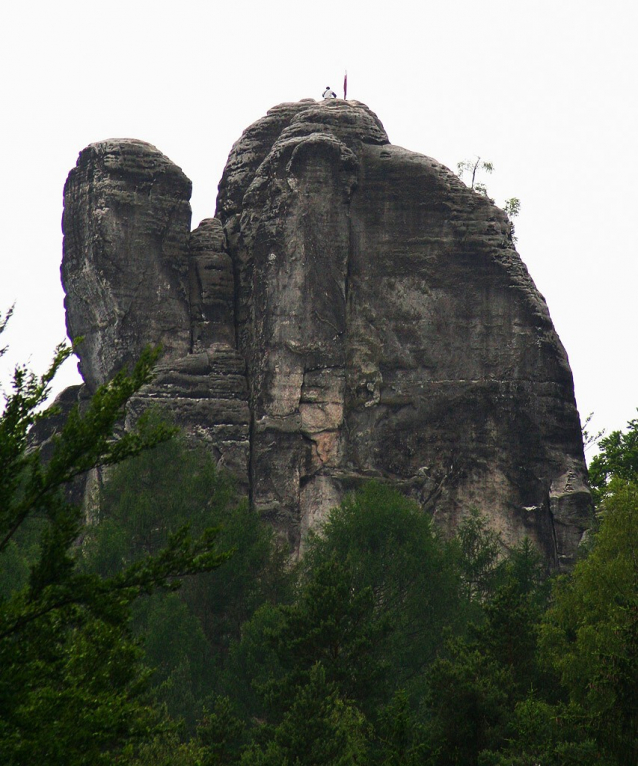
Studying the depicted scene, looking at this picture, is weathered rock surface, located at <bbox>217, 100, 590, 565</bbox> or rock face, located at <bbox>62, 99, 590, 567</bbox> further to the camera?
rock face, located at <bbox>62, 99, 590, 567</bbox>

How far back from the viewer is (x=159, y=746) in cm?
2833

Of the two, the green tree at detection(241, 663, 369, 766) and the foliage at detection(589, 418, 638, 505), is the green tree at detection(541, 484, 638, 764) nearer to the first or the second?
the green tree at detection(241, 663, 369, 766)

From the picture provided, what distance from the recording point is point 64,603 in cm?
1595

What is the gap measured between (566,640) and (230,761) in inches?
324

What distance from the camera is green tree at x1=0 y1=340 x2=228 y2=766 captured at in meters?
15.7

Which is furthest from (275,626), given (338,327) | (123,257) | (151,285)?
(123,257)

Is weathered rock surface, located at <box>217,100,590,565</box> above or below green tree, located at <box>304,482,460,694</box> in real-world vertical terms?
above

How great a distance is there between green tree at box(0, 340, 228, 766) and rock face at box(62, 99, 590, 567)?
104 ft

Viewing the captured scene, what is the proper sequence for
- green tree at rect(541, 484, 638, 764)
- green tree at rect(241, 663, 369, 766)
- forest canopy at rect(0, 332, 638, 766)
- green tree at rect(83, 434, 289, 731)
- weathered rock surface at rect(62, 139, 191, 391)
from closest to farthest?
1. forest canopy at rect(0, 332, 638, 766)
2. green tree at rect(541, 484, 638, 764)
3. green tree at rect(241, 663, 369, 766)
4. green tree at rect(83, 434, 289, 731)
5. weathered rock surface at rect(62, 139, 191, 391)

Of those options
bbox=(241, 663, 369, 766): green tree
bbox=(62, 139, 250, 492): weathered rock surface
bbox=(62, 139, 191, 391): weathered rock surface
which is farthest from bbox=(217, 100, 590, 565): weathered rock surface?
bbox=(241, 663, 369, 766): green tree

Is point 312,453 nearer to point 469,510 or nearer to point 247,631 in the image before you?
point 469,510

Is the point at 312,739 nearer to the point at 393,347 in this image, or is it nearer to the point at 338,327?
the point at 338,327

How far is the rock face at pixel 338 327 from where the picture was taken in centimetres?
5000

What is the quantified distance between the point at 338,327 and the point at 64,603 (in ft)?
117
